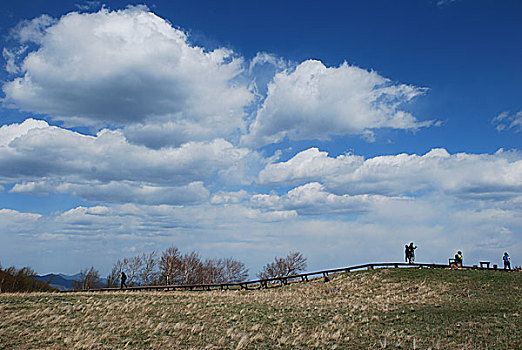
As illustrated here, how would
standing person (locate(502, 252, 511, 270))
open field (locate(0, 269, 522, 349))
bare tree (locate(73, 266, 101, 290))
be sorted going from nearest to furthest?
open field (locate(0, 269, 522, 349)) < standing person (locate(502, 252, 511, 270)) < bare tree (locate(73, 266, 101, 290))

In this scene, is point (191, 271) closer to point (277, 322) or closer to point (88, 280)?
point (88, 280)

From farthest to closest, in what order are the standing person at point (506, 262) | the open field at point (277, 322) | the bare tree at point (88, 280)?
1. the bare tree at point (88, 280)
2. the standing person at point (506, 262)
3. the open field at point (277, 322)

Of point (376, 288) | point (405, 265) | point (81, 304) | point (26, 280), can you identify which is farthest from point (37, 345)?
point (26, 280)

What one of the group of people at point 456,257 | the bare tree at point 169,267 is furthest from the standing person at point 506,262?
the bare tree at point 169,267

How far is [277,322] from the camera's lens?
18.4m

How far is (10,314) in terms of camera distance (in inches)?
709

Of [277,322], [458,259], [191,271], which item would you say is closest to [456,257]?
[458,259]

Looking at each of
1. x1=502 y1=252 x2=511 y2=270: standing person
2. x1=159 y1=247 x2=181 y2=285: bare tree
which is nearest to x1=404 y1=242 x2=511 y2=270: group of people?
x1=502 y1=252 x2=511 y2=270: standing person

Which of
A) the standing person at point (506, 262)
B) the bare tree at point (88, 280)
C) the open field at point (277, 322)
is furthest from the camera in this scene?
the bare tree at point (88, 280)

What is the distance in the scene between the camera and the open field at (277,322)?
14.2 metres

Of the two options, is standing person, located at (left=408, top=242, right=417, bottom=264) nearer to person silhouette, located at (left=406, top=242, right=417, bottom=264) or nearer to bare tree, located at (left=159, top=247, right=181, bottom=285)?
person silhouette, located at (left=406, top=242, right=417, bottom=264)

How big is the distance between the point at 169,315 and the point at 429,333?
12.3m

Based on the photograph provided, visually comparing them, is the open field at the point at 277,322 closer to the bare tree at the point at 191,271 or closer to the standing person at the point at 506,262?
the standing person at the point at 506,262

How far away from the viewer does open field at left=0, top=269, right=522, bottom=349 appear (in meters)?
14.2
